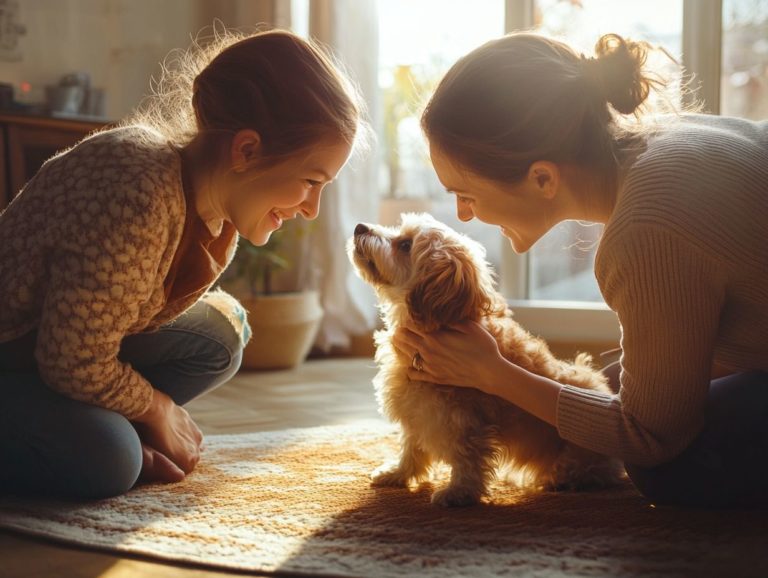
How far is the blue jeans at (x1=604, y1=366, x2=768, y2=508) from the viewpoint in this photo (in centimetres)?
153

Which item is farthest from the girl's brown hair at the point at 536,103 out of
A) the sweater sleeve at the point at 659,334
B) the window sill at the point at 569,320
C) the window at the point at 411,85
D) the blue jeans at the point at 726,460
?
the window at the point at 411,85

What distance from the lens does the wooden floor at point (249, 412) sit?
1.31 metres

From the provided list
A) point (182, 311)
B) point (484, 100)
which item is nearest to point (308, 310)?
point (182, 311)

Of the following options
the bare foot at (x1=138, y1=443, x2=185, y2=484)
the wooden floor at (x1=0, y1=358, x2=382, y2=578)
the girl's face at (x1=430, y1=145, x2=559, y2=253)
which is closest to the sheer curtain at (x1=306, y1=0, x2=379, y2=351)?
the wooden floor at (x1=0, y1=358, x2=382, y2=578)

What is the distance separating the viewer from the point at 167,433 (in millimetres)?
1856

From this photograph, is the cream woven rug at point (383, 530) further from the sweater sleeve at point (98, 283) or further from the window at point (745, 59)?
the window at point (745, 59)

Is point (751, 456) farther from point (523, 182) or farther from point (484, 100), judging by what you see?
point (484, 100)

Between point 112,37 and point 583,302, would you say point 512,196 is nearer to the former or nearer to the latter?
point 583,302

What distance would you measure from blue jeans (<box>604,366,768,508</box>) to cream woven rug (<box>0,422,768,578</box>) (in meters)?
0.04

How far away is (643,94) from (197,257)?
961mm

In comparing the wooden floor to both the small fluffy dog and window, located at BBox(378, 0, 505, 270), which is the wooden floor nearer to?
the small fluffy dog

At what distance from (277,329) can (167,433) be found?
1560 millimetres

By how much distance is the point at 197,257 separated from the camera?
185cm

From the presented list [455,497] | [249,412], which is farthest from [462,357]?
[249,412]
